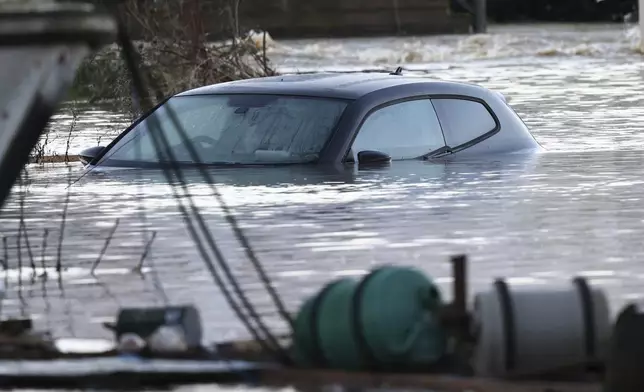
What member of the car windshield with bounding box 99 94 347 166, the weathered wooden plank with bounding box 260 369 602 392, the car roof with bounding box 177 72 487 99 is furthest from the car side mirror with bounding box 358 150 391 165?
the weathered wooden plank with bounding box 260 369 602 392

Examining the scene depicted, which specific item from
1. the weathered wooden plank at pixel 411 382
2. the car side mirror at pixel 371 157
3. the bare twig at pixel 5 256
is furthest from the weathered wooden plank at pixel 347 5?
the weathered wooden plank at pixel 411 382

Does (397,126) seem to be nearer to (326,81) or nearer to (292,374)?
(326,81)

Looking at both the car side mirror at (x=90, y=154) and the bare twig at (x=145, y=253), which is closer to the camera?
the bare twig at (x=145, y=253)

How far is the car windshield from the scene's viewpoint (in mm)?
11180

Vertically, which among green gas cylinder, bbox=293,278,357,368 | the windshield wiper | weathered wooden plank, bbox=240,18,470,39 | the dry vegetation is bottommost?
weathered wooden plank, bbox=240,18,470,39

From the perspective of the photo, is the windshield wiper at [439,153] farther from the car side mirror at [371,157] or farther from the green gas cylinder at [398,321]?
the green gas cylinder at [398,321]

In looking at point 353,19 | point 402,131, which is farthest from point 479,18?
point 402,131

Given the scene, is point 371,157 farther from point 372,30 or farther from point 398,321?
point 372,30

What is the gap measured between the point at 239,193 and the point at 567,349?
5358 mm

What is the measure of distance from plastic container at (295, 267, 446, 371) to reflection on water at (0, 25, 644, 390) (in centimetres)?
95

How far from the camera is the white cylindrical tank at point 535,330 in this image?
18.3ft

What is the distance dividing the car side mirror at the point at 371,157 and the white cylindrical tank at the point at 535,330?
558 centimetres

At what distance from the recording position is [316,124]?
37.0ft

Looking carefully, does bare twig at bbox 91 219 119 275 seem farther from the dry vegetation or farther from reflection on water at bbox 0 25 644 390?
the dry vegetation
